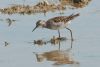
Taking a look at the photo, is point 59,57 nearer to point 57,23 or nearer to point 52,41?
point 52,41

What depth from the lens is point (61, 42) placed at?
14.2 metres

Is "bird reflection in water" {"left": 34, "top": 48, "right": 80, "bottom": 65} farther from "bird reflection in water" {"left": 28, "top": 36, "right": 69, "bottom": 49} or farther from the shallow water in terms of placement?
"bird reflection in water" {"left": 28, "top": 36, "right": 69, "bottom": 49}

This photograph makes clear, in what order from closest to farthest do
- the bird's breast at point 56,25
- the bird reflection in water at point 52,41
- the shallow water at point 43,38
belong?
the shallow water at point 43,38 < the bird reflection in water at point 52,41 < the bird's breast at point 56,25

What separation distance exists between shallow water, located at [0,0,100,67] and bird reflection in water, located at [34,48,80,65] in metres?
0.12

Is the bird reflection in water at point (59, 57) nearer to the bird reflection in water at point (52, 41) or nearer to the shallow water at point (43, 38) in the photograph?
the shallow water at point (43, 38)

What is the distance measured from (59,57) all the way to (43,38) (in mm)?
1558

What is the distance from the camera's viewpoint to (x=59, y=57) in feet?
42.4

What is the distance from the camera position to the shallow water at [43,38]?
12.3 m

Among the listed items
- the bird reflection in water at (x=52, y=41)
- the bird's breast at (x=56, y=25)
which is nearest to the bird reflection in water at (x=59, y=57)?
the bird reflection in water at (x=52, y=41)

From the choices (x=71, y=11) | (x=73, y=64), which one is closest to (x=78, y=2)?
(x=71, y=11)

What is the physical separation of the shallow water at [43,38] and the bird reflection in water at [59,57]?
0.12 metres

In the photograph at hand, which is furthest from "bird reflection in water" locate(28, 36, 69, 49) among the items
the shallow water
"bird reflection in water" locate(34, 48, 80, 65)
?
"bird reflection in water" locate(34, 48, 80, 65)

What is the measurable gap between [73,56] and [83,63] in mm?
769

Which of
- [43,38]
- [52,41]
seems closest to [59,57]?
[52,41]
